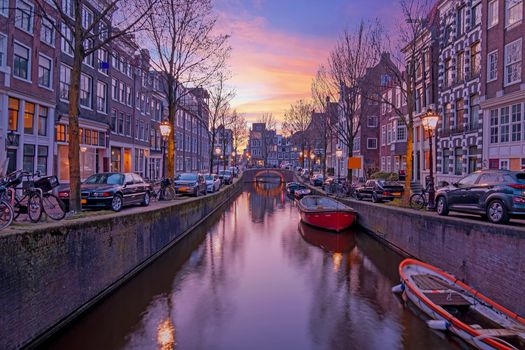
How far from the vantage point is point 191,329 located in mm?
9672

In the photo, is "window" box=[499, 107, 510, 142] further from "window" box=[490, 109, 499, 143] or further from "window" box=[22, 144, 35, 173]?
"window" box=[22, 144, 35, 173]

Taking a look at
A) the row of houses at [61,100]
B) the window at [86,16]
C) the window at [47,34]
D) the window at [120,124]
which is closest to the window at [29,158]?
the row of houses at [61,100]

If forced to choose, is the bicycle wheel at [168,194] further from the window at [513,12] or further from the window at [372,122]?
the window at [372,122]

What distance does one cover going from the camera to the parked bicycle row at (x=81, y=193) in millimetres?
10172

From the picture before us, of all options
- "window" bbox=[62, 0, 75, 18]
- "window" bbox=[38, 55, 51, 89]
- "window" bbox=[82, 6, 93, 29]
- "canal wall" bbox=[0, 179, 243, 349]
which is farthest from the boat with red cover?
"window" bbox=[82, 6, 93, 29]

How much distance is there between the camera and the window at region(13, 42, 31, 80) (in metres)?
23.9

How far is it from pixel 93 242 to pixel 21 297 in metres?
3.10

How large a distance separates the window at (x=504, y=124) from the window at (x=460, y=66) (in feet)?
19.4

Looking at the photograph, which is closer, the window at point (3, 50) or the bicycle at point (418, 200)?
the bicycle at point (418, 200)

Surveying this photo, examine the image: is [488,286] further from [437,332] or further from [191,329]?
[191,329]

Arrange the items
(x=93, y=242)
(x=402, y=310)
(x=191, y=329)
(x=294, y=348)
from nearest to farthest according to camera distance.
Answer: (x=294, y=348) < (x=191, y=329) < (x=93, y=242) < (x=402, y=310)

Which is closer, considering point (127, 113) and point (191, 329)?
point (191, 329)

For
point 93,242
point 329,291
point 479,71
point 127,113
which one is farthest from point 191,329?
point 127,113

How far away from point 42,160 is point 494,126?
28145 mm
